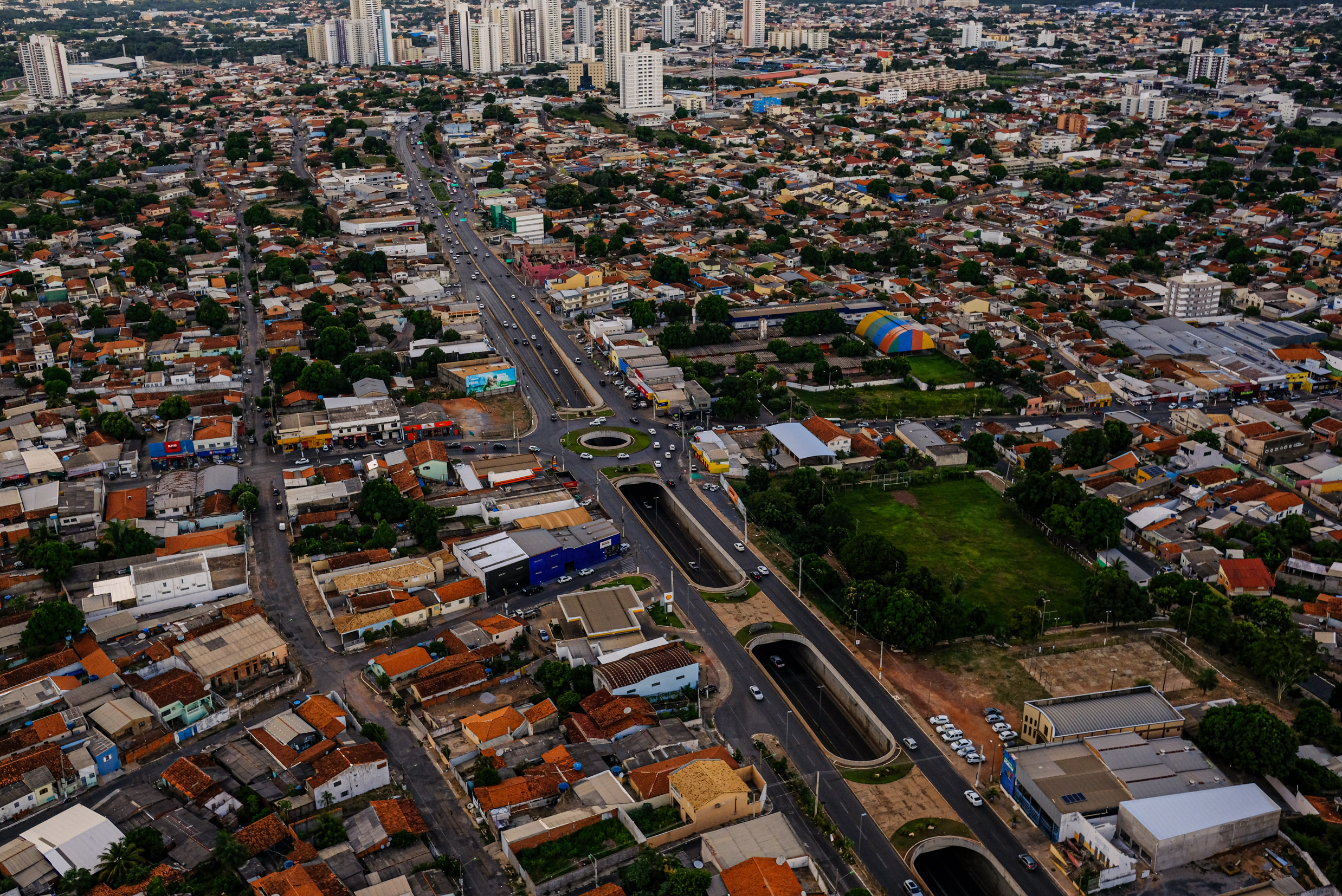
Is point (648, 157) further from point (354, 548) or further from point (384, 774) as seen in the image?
point (384, 774)

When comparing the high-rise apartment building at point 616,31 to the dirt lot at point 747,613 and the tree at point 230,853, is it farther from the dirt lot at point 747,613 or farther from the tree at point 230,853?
the tree at point 230,853

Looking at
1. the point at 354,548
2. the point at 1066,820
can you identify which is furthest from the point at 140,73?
the point at 1066,820

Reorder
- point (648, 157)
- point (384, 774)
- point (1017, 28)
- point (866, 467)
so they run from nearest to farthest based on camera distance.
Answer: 1. point (384, 774)
2. point (866, 467)
3. point (648, 157)
4. point (1017, 28)

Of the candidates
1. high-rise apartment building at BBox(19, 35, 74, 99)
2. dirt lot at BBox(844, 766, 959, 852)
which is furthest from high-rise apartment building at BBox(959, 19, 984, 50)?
dirt lot at BBox(844, 766, 959, 852)

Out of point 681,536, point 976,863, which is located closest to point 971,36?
point 681,536

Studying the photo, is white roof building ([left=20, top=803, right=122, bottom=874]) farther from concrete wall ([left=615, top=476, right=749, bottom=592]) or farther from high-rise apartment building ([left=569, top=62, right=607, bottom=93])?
high-rise apartment building ([left=569, top=62, right=607, bottom=93])

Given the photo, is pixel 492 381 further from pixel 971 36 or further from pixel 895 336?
pixel 971 36
